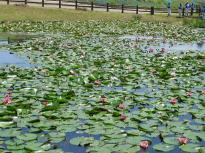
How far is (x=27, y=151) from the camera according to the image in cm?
629

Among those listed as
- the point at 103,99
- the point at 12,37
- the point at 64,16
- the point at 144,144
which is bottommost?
the point at 144,144

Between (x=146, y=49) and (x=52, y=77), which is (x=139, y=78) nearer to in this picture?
(x=52, y=77)

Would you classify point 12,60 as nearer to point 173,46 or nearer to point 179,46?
point 173,46

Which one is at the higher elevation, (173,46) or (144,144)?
(173,46)

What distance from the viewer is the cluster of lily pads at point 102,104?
683 cm

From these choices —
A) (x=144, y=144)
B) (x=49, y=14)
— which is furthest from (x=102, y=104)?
(x=49, y=14)

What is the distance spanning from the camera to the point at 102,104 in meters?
9.16

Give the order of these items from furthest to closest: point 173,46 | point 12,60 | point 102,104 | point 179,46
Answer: point 179,46, point 173,46, point 12,60, point 102,104

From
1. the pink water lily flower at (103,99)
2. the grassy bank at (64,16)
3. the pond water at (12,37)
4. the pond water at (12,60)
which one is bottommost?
the pink water lily flower at (103,99)

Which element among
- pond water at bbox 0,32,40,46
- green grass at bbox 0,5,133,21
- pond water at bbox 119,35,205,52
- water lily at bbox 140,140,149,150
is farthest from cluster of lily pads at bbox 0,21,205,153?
green grass at bbox 0,5,133,21

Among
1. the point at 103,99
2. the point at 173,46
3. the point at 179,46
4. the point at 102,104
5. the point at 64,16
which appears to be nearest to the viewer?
the point at 102,104

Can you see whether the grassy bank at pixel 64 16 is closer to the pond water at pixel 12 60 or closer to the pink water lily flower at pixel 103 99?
the pond water at pixel 12 60

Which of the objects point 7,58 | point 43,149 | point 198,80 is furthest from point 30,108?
point 7,58

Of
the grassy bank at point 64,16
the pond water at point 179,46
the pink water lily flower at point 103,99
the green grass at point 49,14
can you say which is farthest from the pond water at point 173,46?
the green grass at point 49,14
